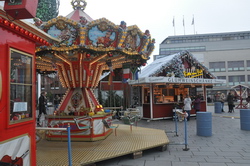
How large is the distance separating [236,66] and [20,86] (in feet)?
169

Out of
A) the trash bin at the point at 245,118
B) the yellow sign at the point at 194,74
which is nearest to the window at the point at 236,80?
the yellow sign at the point at 194,74

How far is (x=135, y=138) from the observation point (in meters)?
7.66

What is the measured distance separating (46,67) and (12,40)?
730cm

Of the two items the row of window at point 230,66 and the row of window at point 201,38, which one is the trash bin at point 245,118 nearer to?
the row of window at point 230,66

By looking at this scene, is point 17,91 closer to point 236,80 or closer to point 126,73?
point 126,73

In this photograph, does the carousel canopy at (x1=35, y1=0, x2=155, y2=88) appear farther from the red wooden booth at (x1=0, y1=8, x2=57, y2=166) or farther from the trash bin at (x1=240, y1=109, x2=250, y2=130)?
the trash bin at (x1=240, y1=109, x2=250, y2=130)

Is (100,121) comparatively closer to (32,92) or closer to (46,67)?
(32,92)

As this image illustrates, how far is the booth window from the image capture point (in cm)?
379

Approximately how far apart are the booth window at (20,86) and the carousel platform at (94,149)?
1587mm

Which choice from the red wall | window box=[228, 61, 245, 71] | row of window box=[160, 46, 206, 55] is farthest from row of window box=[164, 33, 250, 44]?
the red wall

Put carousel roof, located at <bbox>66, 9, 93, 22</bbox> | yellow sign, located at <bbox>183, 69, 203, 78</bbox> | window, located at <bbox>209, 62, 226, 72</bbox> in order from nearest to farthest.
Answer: carousel roof, located at <bbox>66, 9, 93, 22</bbox>, yellow sign, located at <bbox>183, 69, 203, 78</bbox>, window, located at <bbox>209, 62, 226, 72</bbox>

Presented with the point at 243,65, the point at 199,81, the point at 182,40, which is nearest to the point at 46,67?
the point at 199,81

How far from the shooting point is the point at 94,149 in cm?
629

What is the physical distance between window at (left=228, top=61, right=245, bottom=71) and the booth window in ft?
167
